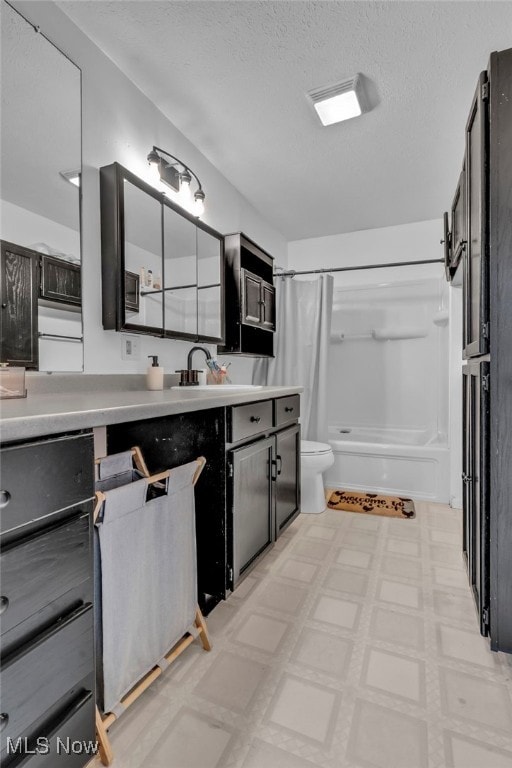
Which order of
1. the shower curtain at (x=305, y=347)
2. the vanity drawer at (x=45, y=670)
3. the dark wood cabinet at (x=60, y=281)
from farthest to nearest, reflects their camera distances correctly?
the shower curtain at (x=305, y=347)
the dark wood cabinet at (x=60, y=281)
the vanity drawer at (x=45, y=670)

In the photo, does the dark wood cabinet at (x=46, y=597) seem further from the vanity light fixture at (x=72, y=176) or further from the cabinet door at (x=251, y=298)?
the cabinet door at (x=251, y=298)

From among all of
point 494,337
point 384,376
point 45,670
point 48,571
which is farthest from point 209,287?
point 384,376

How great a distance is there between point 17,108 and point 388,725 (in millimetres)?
2192

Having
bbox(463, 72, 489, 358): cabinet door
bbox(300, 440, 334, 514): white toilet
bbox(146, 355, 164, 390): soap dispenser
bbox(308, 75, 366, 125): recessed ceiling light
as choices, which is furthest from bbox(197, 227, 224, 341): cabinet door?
bbox(463, 72, 489, 358): cabinet door

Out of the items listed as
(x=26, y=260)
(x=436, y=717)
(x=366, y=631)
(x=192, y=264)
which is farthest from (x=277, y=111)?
(x=436, y=717)

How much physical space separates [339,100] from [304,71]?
0.25 m

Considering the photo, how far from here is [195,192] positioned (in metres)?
2.15

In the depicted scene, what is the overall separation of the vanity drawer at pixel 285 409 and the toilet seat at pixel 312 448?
41 cm

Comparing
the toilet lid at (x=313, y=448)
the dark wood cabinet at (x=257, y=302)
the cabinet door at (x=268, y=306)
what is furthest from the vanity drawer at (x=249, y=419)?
the cabinet door at (x=268, y=306)

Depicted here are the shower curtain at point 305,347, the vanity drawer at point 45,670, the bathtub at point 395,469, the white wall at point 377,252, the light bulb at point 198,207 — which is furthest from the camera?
the white wall at point 377,252

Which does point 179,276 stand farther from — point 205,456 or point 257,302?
point 205,456

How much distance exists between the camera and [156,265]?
1814 millimetres

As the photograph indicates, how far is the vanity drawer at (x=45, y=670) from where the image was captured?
615 mm

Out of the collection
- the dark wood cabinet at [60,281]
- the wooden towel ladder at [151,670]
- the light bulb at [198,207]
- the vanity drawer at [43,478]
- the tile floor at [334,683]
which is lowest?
the tile floor at [334,683]
